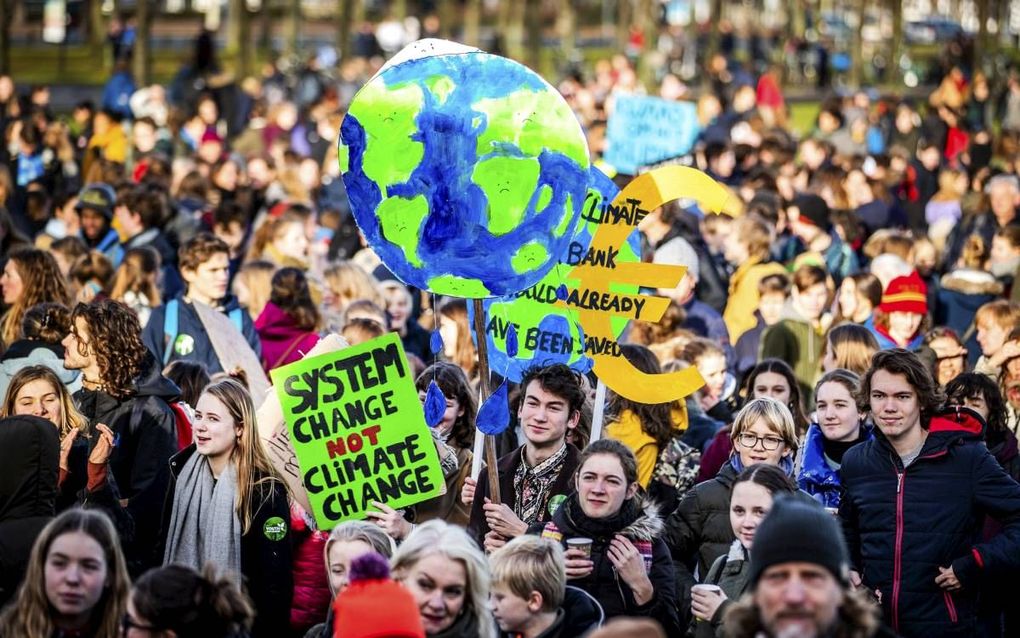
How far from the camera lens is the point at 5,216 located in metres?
13.5

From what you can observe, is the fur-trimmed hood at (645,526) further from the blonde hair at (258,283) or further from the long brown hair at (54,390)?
the blonde hair at (258,283)

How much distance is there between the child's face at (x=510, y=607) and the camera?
20.9ft

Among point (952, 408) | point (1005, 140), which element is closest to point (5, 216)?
point (952, 408)

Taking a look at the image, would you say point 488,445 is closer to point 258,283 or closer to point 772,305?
point 258,283

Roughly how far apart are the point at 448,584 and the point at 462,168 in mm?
2039

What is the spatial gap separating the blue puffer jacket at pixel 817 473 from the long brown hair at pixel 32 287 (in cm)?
451

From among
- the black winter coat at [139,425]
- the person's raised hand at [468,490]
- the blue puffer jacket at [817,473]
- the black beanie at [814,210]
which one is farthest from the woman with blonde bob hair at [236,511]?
the black beanie at [814,210]

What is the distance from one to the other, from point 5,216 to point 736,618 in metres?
9.79

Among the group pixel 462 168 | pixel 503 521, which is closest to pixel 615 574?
pixel 503 521

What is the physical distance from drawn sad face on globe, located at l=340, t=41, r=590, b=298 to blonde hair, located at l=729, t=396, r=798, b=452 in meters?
1.13

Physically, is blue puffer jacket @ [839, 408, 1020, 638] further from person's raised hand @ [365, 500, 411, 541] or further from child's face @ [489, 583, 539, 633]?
person's raised hand @ [365, 500, 411, 541]

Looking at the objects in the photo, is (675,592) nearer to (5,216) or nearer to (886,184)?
(5,216)

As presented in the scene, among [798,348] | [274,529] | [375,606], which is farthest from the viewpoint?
[798,348]

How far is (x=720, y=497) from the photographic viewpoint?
7.94 meters
